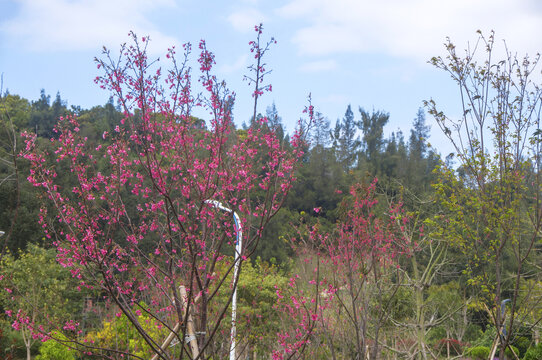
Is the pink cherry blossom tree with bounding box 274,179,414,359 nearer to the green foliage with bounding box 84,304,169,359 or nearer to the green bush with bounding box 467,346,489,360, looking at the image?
the green foliage with bounding box 84,304,169,359

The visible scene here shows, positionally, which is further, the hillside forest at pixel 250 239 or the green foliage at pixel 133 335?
the green foliage at pixel 133 335

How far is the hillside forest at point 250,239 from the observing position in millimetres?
2842

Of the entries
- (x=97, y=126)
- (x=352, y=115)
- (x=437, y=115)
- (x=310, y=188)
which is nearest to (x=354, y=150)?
(x=352, y=115)

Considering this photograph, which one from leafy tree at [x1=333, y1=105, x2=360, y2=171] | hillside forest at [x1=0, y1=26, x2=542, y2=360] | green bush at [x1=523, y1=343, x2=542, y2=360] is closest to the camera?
hillside forest at [x1=0, y1=26, x2=542, y2=360]

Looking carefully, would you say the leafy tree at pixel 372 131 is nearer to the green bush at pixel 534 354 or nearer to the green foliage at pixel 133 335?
the green bush at pixel 534 354

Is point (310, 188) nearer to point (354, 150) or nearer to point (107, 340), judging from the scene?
point (354, 150)

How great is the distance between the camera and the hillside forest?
284cm

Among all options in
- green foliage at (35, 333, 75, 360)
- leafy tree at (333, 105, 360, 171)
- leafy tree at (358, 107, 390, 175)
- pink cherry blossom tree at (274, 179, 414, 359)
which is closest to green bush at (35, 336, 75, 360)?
green foliage at (35, 333, 75, 360)

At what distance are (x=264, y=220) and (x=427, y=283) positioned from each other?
35.0 feet

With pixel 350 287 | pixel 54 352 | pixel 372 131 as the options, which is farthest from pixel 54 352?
pixel 372 131

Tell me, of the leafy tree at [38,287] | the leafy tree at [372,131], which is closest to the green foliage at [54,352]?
the leafy tree at [38,287]

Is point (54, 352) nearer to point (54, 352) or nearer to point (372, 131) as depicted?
point (54, 352)

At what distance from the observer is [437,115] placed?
527 centimetres

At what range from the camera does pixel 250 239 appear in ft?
9.20
